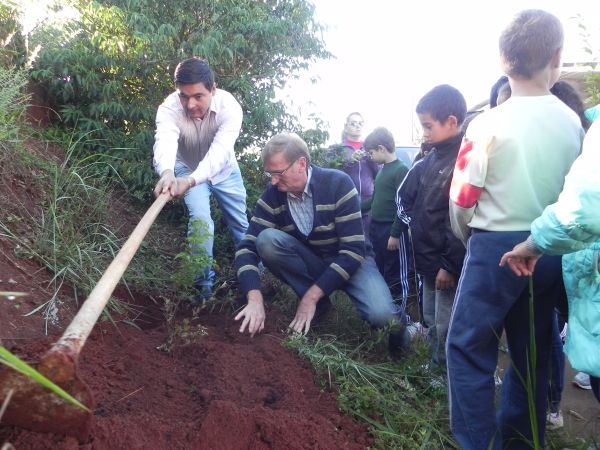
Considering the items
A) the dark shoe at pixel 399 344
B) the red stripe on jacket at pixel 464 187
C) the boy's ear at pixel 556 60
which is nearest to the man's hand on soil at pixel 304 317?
the dark shoe at pixel 399 344

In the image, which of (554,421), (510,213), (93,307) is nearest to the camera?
(93,307)

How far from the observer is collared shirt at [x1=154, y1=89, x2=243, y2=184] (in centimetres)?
358

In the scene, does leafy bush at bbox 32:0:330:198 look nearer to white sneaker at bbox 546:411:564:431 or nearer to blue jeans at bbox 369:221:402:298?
blue jeans at bbox 369:221:402:298

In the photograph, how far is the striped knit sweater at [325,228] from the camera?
326cm

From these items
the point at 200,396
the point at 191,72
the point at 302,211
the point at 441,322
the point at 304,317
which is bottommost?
the point at 441,322

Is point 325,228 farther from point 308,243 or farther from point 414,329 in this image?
point 414,329

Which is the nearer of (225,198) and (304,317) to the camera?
(304,317)

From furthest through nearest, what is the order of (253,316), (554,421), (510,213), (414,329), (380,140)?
1. (380,140)
2. (414,329)
3. (253,316)
4. (554,421)
5. (510,213)

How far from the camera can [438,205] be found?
3096mm

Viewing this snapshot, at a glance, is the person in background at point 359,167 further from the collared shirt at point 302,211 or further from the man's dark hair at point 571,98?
the man's dark hair at point 571,98

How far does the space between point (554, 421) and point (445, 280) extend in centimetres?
94

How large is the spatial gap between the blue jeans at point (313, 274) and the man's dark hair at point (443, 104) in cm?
107

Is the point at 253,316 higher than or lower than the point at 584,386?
higher

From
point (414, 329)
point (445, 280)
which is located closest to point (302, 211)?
point (445, 280)
